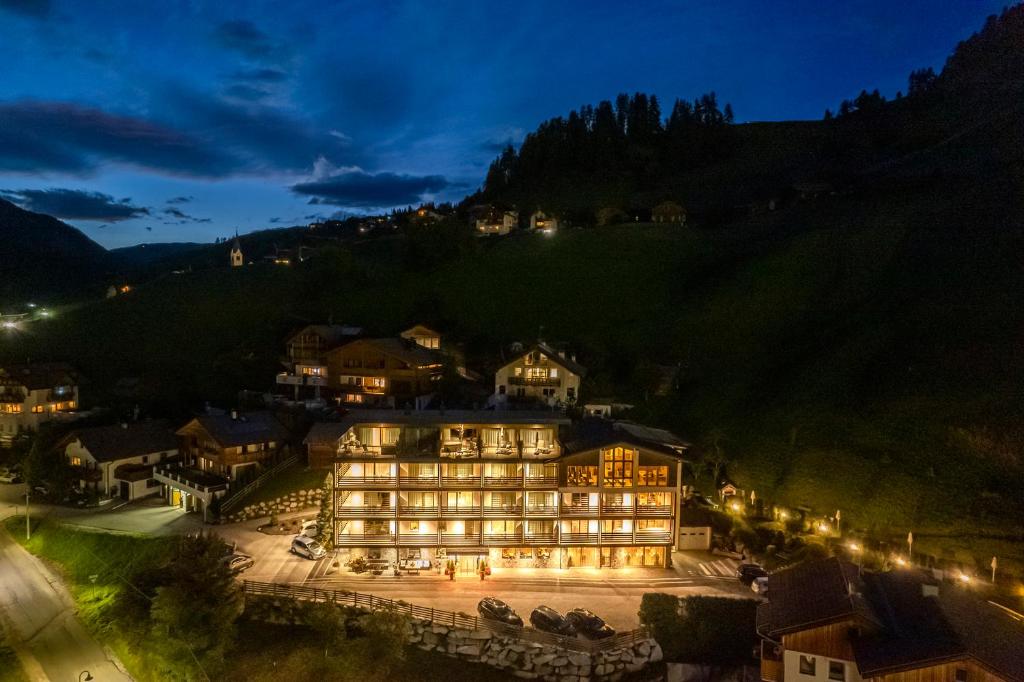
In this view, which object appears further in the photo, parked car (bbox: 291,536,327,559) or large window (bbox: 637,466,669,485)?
large window (bbox: 637,466,669,485)

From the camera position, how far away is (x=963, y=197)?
6400 centimetres

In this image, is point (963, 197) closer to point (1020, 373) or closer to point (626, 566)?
point (1020, 373)

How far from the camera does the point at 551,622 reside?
24406mm

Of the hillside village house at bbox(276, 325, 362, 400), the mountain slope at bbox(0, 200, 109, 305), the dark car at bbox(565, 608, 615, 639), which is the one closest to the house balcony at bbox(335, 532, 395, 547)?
the dark car at bbox(565, 608, 615, 639)

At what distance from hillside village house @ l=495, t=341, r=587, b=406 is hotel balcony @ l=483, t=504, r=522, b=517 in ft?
57.9

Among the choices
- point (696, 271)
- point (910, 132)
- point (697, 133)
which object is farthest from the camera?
point (697, 133)

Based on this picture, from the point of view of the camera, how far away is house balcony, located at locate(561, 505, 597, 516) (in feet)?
102

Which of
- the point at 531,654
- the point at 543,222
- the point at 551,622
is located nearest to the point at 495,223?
the point at 543,222

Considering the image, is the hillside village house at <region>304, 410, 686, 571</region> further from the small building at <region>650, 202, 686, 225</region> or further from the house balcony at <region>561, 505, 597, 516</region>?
the small building at <region>650, 202, 686, 225</region>

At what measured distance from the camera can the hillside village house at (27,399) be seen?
52938 mm

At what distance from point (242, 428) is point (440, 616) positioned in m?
24.5

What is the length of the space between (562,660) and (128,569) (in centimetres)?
2442

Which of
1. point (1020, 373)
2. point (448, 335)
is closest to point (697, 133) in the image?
point (448, 335)

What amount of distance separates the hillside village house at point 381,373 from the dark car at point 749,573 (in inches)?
1131
